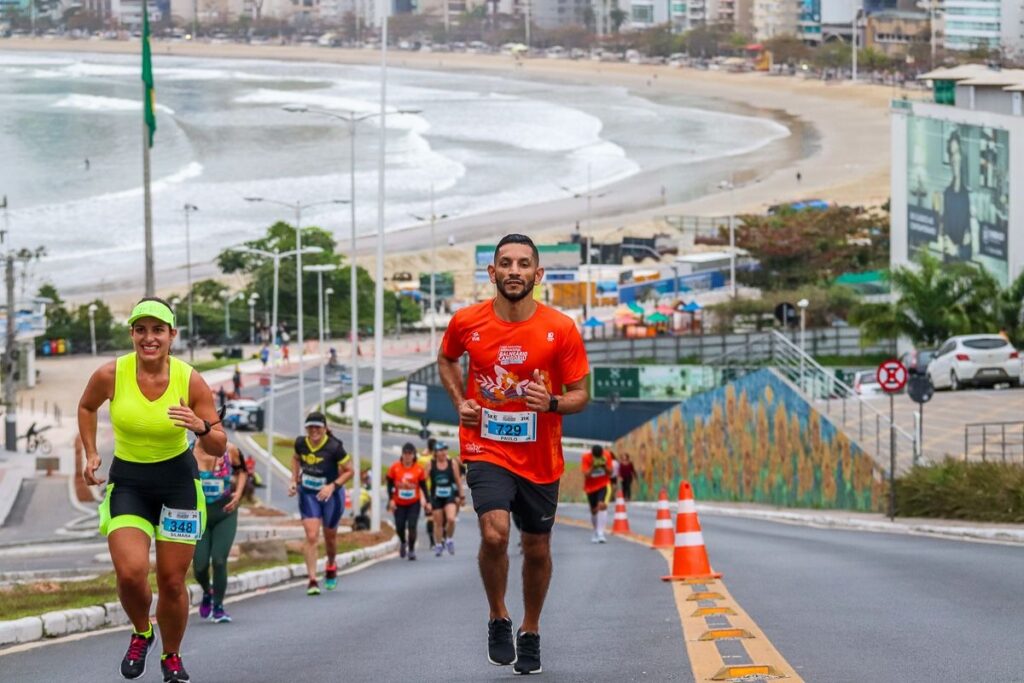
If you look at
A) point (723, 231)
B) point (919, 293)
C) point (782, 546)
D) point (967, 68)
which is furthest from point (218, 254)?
point (782, 546)

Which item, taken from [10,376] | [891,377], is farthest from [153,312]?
[10,376]

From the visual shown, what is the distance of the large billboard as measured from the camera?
56.5 meters

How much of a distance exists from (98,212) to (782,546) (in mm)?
101292

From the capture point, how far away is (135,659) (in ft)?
29.7

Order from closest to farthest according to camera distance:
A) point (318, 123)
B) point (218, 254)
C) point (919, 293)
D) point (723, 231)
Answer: point (919, 293)
point (723, 231)
point (218, 254)
point (318, 123)

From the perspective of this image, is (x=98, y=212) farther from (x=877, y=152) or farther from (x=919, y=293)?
(x=919, y=293)

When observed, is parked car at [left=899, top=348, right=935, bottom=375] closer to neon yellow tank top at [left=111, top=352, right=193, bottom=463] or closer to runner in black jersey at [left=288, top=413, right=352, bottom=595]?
runner in black jersey at [left=288, top=413, right=352, bottom=595]

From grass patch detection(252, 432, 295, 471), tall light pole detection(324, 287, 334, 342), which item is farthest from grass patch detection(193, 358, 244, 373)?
grass patch detection(252, 432, 295, 471)

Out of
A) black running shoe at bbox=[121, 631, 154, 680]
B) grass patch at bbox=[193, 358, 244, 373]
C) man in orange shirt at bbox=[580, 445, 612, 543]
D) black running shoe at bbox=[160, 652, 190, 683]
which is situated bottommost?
grass patch at bbox=[193, 358, 244, 373]

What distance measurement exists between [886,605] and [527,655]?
4.21 m

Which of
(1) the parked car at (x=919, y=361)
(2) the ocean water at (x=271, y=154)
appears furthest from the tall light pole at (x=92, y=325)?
(1) the parked car at (x=919, y=361)

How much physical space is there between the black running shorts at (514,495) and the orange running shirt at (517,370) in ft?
0.12

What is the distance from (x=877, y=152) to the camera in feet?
474

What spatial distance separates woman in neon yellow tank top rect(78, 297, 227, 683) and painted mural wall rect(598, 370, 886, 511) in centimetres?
2210
